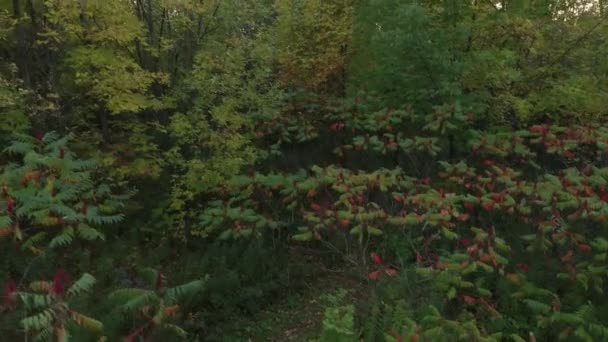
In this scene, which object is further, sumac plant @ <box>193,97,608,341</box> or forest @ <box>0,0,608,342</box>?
forest @ <box>0,0,608,342</box>

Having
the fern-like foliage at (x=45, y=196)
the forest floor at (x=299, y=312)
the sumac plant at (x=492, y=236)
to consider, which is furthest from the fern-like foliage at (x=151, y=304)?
the sumac plant at (x=492, y=236)

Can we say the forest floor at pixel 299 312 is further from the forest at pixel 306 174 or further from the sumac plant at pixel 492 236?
the sumac plant at pixel 492 236

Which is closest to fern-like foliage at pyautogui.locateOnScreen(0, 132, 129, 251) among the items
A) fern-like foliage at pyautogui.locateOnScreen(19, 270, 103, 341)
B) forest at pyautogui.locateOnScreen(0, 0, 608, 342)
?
forest at pyautogui.locateOnScreen(0, 0, 608, 342)

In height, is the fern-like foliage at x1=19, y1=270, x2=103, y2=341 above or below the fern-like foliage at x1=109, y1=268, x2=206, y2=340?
above

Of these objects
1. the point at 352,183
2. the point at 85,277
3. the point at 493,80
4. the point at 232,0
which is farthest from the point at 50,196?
the point at 493,80

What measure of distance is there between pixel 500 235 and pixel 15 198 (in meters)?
8.90

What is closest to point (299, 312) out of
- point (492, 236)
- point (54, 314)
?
point (492, 236)

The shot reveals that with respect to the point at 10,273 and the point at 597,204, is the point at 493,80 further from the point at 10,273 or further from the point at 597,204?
the point at 10,273

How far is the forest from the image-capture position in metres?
7.80

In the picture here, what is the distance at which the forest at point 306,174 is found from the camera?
307 inches

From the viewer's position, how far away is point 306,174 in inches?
431

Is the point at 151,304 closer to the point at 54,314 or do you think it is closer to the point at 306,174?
the point at 54,314

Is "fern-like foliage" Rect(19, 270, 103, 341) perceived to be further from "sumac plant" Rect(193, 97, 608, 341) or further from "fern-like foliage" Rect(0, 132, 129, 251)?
"sumac plant" Rect(193, 97, 608, 341)

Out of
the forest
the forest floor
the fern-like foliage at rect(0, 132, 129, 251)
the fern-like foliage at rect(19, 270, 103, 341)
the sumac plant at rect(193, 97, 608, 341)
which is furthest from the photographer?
the forest floor
